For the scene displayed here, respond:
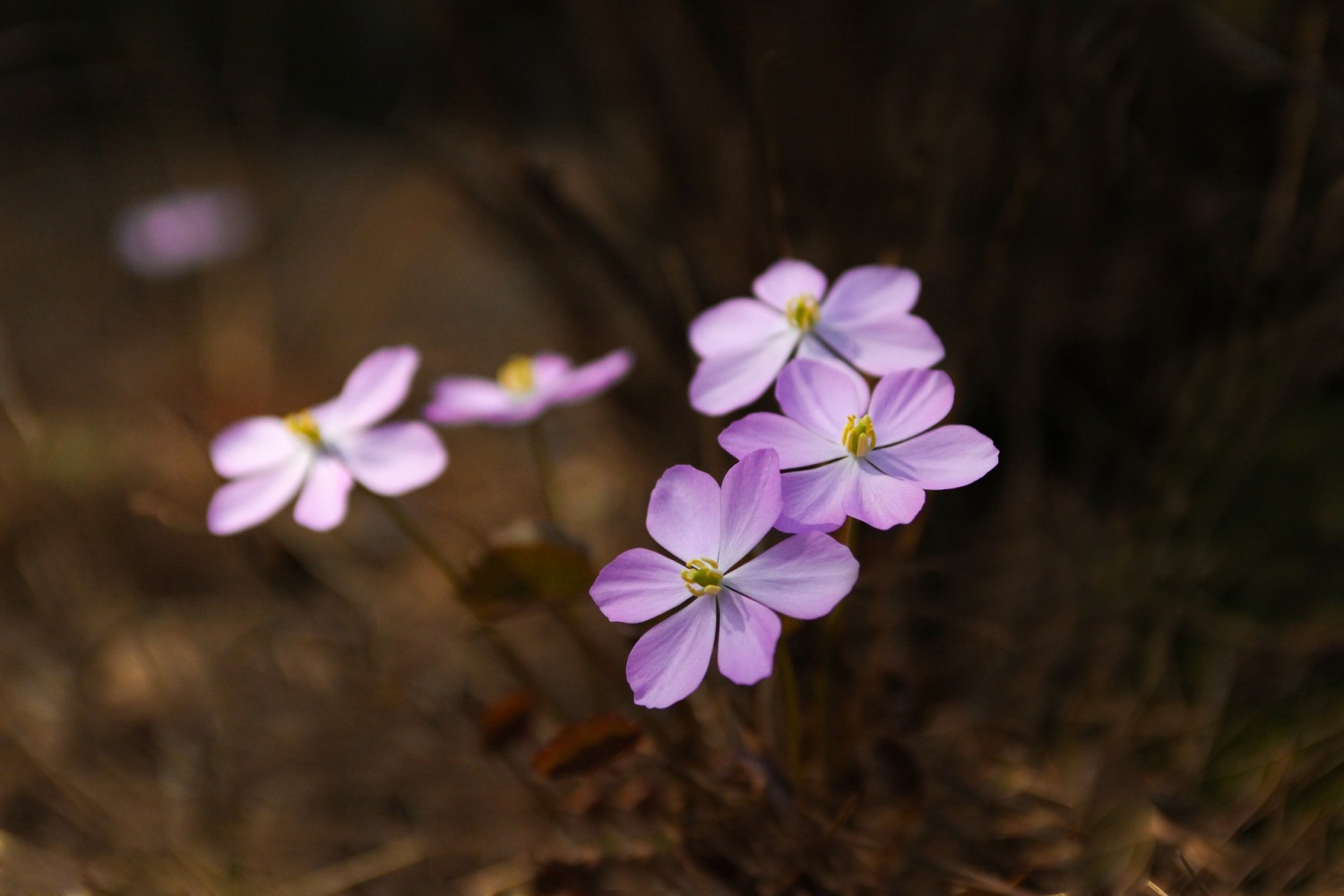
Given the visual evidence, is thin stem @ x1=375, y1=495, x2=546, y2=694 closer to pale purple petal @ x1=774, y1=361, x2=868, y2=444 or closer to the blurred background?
the blurred background

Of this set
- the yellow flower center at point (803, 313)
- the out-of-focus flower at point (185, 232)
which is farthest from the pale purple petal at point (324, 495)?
the out-of-focus flower at point (185, 232)

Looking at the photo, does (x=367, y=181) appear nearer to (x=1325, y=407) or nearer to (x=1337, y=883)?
(x=1325, y=407)

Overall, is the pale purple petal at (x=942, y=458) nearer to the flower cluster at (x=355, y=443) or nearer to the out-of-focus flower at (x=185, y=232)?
the flower cluster at (x=355, y=443)

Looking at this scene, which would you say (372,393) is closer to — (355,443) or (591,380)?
(355,443)

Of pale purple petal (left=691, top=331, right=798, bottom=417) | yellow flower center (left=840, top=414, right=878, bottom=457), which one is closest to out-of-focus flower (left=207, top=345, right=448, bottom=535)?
pale purple petal (left=691, top=331, right=798, bottom=417)

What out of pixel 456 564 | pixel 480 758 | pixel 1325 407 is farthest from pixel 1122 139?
pixel 456 564
